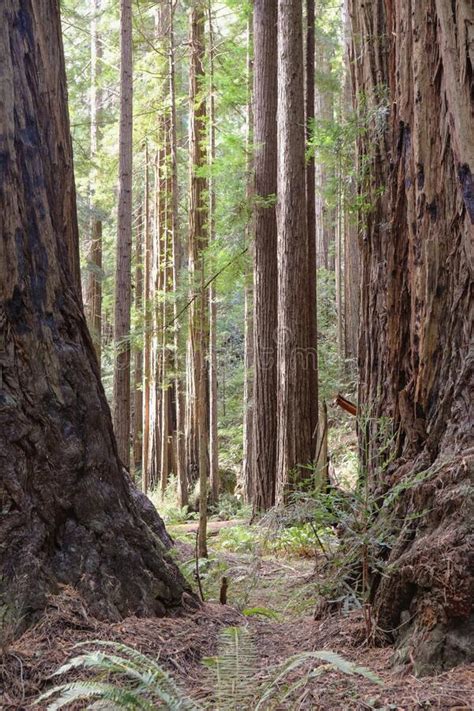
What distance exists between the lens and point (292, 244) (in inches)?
382

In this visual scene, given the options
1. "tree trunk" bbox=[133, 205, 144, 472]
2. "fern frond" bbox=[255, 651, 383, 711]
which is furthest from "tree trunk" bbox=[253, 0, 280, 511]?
"tree trunk" bbox=[133, 205, 144, 472]

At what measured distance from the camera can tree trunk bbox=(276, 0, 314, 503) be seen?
949 cm

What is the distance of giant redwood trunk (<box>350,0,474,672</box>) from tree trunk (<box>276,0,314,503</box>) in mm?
5097

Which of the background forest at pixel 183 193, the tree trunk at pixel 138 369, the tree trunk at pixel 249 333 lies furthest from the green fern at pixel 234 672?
the tree trunk at pixel 138 369

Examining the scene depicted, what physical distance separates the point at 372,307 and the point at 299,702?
268cm

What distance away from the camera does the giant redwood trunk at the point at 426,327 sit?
290cm

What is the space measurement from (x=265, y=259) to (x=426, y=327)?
746 centimetres

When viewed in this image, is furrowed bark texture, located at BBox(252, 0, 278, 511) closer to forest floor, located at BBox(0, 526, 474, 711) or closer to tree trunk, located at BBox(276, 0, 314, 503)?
tree trunk, located at BBox(276, 0, 314, 503)

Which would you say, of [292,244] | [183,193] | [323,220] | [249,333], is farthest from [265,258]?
[323,220]

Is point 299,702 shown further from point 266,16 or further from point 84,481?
point 266,16

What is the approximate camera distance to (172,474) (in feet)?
68.4

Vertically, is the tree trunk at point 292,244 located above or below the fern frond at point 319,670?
above

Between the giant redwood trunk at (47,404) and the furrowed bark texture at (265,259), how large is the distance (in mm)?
6500

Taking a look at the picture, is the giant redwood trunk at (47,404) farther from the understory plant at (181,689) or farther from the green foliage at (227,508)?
the green foliage at (227,508)
